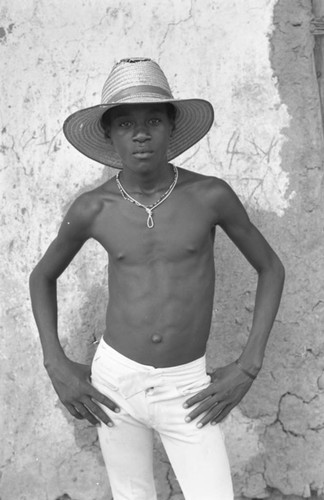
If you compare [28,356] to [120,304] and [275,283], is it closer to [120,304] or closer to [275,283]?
[120,304]

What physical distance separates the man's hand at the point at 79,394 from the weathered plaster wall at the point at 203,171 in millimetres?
813

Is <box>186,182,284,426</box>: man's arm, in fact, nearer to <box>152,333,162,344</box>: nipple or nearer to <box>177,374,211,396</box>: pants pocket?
<box>177,374,211,396</box>: pants pocket

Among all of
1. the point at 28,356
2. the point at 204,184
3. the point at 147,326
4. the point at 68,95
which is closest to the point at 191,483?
the point at 147,326

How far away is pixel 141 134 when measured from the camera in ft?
9.60

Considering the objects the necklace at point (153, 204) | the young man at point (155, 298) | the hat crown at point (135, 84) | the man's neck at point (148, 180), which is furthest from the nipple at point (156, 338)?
the hat crown at point (135, 84)

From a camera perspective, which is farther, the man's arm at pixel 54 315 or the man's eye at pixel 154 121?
the man's arm at pixel 54 315

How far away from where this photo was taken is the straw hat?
2.93 m

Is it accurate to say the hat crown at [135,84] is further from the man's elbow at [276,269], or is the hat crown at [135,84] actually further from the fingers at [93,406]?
the fingers at [93,406]

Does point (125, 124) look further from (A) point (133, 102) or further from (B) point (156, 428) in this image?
(B) point (156, 428)

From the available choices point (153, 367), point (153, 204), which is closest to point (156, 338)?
point (153, 367)

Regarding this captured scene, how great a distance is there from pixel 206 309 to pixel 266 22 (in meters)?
1.31

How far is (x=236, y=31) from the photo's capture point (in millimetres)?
3812

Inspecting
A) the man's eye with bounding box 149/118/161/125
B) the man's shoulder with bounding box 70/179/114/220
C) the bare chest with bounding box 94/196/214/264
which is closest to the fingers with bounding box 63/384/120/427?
the bare chest with bounding box 94/196/214/264

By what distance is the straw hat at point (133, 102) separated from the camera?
2930 millimetres
